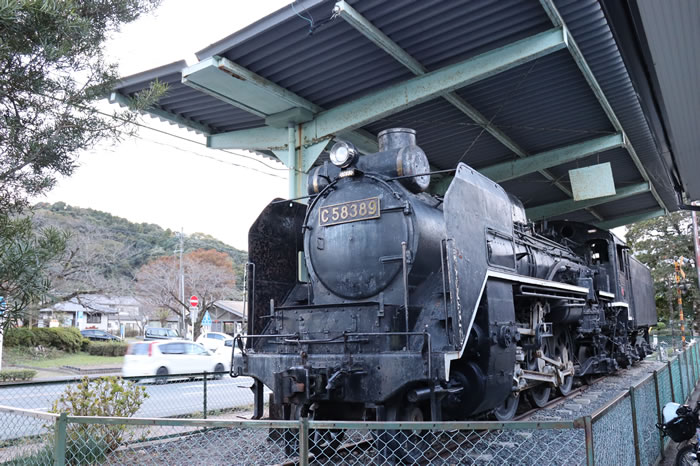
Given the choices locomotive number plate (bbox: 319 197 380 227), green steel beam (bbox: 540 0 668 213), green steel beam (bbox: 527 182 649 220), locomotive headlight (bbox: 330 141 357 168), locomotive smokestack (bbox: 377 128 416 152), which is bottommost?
locomotive number plate (bbox: 319 197 380 227)

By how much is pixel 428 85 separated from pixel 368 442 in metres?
6.00

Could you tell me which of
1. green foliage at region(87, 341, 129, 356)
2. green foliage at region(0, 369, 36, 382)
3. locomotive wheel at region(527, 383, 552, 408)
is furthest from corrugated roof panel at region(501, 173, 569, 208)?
green foliage at region(87, 341, 129, 356)

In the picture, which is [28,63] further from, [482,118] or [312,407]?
[482,118]

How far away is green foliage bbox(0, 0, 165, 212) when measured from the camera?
386 centimetres

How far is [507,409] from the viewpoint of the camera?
271 inches

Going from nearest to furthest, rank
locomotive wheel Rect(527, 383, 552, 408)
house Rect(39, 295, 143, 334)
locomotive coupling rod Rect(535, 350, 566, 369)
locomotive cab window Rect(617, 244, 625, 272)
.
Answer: locomotive coupling rod Rect(535, 350, 566, 369) < locomotive wheel Rect(527, 383, 552, 408) < locomotive cab window Rect(617, 244, 625, 272) < house Rect(39, 295, 143, 334)

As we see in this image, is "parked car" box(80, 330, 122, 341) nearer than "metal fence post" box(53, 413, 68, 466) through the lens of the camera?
No

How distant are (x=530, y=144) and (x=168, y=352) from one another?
11.8 m

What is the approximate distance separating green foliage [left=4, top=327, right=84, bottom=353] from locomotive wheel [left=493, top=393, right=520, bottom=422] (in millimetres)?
23448

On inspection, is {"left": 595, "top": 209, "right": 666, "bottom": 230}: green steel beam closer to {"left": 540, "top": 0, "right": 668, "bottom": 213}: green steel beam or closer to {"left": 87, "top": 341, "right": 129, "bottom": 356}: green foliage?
{"left": 540, "top": 0, "right": 668, "bottom": 213}: green steel beam

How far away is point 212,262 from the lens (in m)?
37.0

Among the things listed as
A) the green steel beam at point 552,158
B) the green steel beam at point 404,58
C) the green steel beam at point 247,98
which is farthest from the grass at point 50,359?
the green steel beam at point 404,58

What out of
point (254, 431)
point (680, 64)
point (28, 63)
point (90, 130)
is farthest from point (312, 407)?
point (680, 64)

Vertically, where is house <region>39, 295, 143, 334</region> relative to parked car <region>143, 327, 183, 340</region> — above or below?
above
